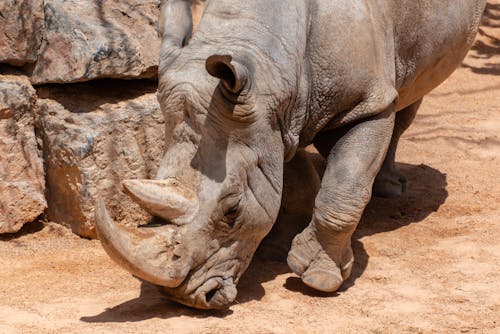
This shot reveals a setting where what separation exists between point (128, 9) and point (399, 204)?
2.35 meters

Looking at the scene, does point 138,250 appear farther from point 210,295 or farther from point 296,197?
point 296,197

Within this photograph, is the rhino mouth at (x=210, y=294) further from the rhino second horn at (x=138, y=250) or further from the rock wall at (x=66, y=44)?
the rock wall at (x=66, y=44)

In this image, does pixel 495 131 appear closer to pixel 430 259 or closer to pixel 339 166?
pixel 430 259

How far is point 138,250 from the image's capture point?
462 cm

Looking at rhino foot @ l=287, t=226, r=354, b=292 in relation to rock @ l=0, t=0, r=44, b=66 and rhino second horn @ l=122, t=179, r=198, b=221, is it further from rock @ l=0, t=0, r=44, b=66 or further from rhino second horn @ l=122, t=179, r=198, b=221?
rock @ l=0, t=0, r=44, b=66

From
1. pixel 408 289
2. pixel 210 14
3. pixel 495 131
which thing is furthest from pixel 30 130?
pixel 495 131

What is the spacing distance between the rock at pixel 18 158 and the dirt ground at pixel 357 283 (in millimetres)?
149

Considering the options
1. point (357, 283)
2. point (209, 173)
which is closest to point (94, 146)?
point (209, 173)

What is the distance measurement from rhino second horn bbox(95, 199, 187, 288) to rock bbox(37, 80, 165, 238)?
1770 mm

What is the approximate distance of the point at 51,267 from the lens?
5961mm

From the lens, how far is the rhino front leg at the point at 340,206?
540 cm

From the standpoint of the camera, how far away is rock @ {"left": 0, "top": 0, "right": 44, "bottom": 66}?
6270 mm

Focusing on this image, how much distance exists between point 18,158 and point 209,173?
2013mm

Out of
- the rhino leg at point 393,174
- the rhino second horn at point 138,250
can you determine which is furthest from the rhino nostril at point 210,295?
the rhino leg at point 393,174
